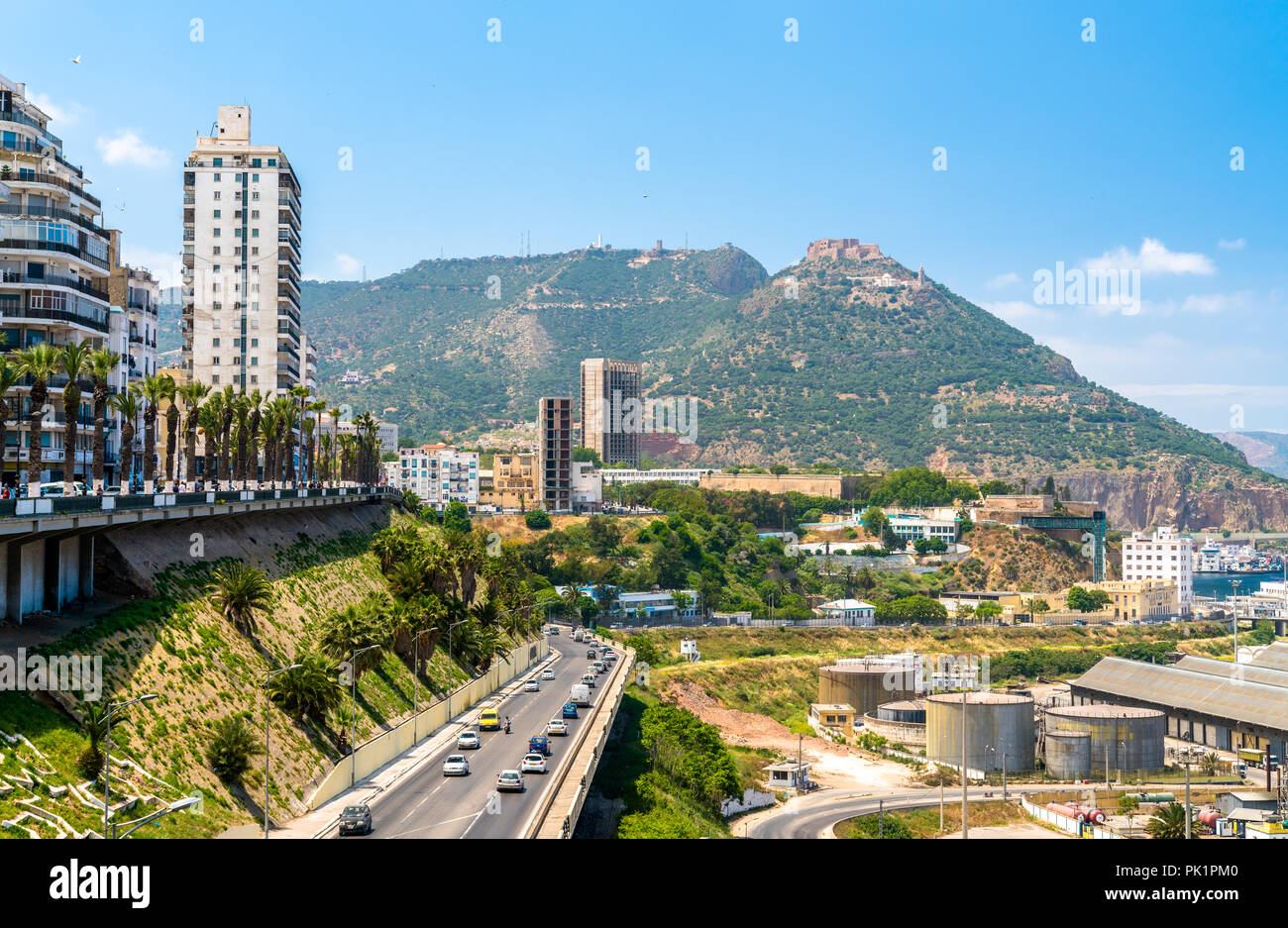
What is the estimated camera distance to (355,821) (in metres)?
41.9

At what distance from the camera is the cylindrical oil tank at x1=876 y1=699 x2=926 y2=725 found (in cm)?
12750

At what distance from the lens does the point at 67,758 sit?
36.7 meters

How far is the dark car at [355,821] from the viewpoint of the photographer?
1641 inches

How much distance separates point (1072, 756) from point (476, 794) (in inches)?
3112

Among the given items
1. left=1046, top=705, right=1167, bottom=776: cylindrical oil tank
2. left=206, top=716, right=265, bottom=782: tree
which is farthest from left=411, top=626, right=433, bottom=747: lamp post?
left=1046, top=705, right=1167, bottom=776: cylindrical oil tank

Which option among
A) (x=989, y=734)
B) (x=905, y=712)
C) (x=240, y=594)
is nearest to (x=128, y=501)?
(x=240, y=594)

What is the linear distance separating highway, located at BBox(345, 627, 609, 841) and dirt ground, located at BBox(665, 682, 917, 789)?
40693 mm

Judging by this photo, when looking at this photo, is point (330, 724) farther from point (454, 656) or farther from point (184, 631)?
point (454, 656)

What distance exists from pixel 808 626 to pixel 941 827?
96588 mm

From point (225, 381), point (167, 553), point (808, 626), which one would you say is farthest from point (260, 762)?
point (808, 626)

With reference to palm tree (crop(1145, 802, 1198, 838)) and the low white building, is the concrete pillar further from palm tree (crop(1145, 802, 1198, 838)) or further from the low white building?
the low white building

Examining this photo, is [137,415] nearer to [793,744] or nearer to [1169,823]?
[793,744]

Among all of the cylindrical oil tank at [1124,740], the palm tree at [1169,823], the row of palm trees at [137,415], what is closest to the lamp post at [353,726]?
the row of palm trees at [137,415]

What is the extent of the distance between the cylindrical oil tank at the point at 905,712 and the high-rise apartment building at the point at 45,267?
86.1 m
